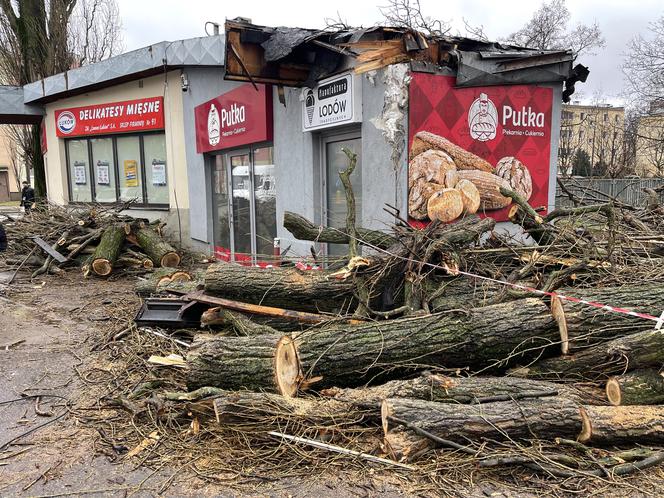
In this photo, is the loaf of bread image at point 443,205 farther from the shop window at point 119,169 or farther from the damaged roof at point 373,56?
the shop window at point 119,169

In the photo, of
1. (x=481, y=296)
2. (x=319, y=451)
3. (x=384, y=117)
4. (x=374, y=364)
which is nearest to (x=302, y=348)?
(x=374, y=364)

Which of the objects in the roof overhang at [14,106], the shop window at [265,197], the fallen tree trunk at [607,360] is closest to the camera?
the fallen tree trunk at [607,360]

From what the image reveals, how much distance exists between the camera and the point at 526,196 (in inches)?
285

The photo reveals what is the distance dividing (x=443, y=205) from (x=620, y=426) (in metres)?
3.49

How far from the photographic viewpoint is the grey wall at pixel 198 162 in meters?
10.9

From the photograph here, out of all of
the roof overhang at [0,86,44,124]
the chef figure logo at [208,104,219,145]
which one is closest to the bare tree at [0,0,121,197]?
the roof overhang at [0,86,44,124]

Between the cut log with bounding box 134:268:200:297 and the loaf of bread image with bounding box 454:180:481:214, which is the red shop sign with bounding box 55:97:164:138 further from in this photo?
the loaf of bread image with bounding box 454:180:481:214

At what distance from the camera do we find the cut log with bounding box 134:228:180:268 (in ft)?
32.9

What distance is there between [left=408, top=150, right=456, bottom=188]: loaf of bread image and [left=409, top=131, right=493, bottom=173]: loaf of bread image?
0.06m

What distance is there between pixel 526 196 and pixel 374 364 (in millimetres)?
4444

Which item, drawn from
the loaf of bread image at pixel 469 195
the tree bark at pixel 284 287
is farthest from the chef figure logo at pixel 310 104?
the tree bark at pixel 284 287

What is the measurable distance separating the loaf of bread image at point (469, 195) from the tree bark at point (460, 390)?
3282 mm

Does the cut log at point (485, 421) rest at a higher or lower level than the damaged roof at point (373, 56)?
lower

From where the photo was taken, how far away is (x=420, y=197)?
630 cm
